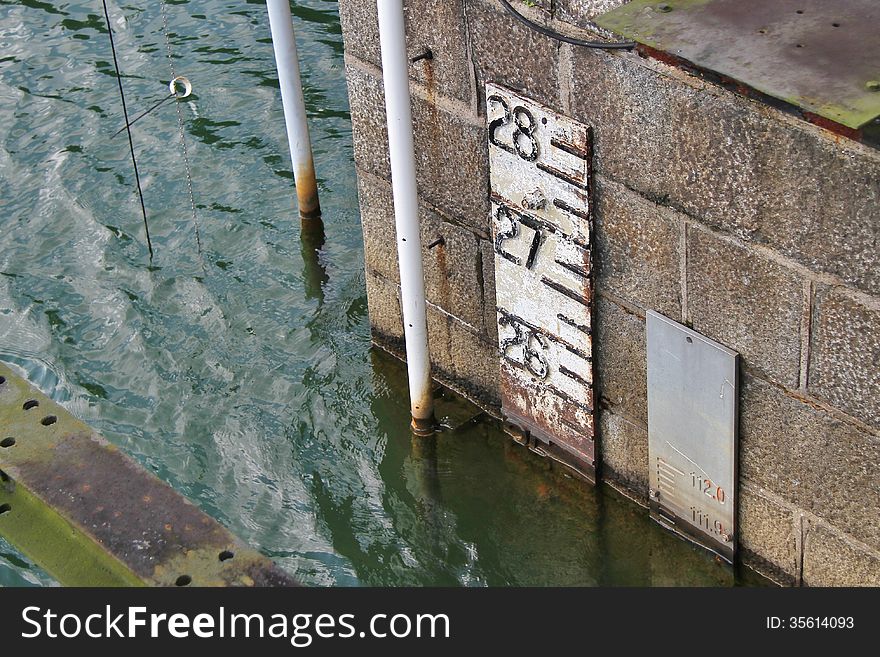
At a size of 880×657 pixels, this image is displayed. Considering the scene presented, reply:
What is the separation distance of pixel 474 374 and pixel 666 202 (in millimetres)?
1987

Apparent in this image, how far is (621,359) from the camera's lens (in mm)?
6094

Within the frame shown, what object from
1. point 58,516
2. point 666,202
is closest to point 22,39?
point 666,202

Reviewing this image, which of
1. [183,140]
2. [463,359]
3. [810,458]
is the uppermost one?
[810,458]

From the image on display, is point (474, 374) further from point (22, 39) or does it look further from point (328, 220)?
point (22, 39)

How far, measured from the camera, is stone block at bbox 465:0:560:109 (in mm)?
5645

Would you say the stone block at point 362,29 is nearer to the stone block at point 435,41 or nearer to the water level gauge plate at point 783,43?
the stone block at point 435,41

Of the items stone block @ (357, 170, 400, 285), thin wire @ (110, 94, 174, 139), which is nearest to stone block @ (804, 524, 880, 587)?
stone block @ (357, 170, 400, 285)

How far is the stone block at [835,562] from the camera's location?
18.0 ft

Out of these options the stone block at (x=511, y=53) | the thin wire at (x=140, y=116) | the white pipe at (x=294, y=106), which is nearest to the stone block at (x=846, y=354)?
the stone block at (x=511, y=53)

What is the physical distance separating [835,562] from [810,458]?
509 mm

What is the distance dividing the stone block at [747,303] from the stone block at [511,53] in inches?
36.6

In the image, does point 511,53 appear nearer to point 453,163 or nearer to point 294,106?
point 453,163

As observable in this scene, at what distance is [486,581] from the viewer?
6.32m

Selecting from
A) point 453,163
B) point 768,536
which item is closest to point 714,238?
point 768,536
